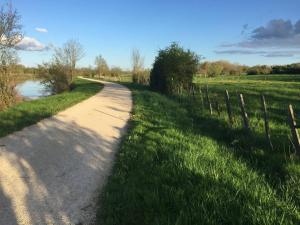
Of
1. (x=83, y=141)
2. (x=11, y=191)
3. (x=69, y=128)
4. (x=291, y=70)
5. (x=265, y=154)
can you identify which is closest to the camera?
(x=11, y=191)

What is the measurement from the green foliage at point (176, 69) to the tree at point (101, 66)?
6168cm

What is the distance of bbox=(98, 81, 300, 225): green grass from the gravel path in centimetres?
33

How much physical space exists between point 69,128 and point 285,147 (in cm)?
679

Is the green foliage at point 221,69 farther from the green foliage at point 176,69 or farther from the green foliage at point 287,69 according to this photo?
the green foliage at point 176,69

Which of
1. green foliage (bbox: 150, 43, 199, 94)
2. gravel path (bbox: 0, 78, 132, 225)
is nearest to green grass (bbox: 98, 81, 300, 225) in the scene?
gravel path (bbox: 0, 78, 132, 225)

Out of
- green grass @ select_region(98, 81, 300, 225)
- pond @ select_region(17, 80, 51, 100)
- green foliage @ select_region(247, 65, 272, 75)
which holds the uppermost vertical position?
green foliage @ select_region(247, 65, 272, 75)

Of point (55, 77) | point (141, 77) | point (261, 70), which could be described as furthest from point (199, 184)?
point (261, 70)

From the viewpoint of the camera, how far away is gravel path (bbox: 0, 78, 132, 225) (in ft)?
17.9

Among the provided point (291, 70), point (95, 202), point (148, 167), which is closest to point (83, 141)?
point (148, 167)

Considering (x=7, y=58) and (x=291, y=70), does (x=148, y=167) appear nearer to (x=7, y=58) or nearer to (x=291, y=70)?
(x=7, y=58)

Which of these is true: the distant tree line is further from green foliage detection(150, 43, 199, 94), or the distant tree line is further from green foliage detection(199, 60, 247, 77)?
green foliage detection(150, 43, 199, 94)

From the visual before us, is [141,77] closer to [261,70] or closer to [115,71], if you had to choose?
[261,70]

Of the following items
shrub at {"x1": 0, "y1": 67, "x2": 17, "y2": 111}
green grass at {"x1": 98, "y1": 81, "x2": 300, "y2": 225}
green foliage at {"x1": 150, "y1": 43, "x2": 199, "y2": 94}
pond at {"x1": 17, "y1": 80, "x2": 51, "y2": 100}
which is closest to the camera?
green grass at {"x1": 98, "y1": 81, "x2": 300, "y2": 225}

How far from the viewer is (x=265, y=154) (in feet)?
28.2
